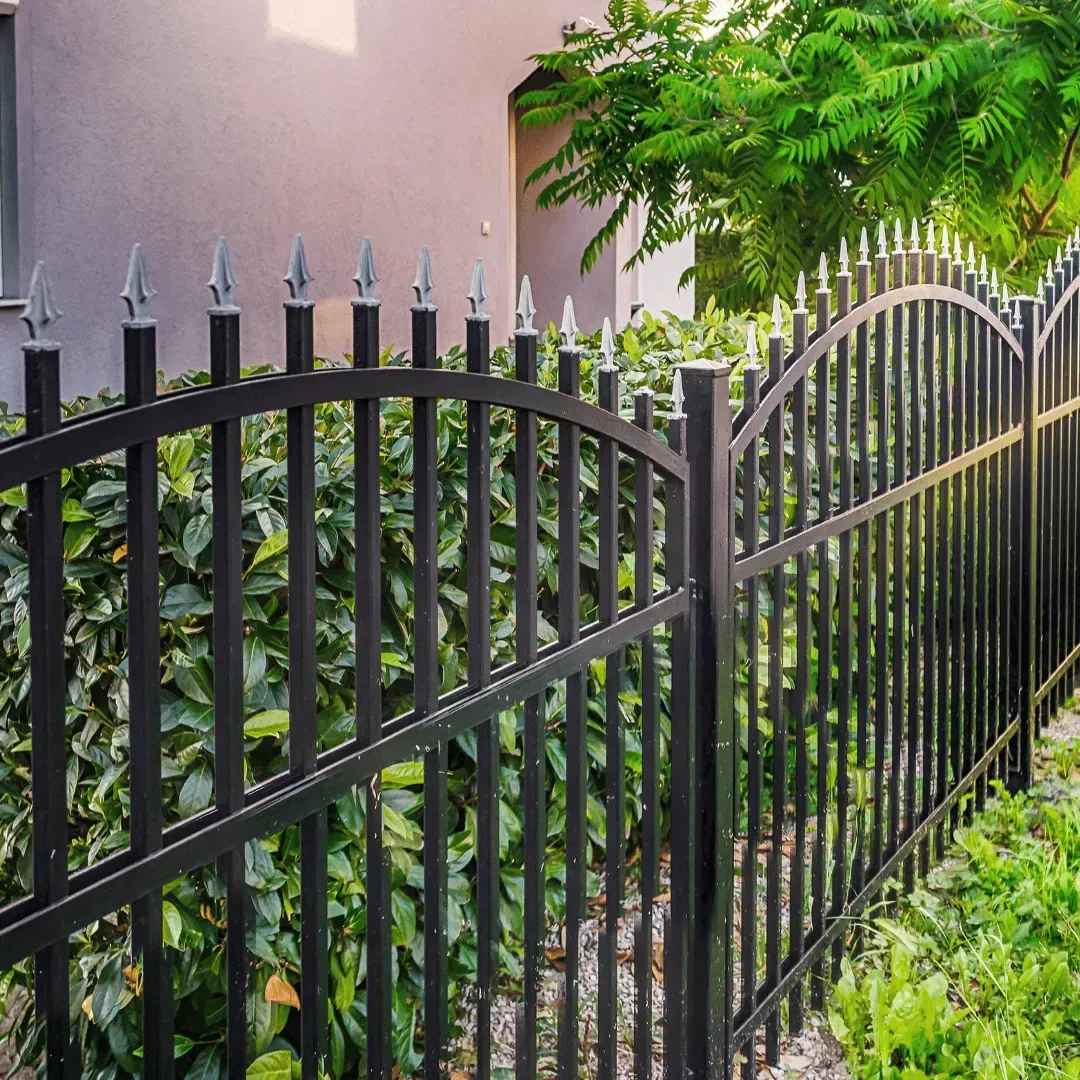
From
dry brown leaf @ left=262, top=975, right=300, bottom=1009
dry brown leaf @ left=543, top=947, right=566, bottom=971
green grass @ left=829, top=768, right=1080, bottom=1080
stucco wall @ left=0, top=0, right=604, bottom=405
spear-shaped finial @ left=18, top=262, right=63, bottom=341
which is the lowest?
dry brown leaf @ left=543, top=947, right=566, bottom=971

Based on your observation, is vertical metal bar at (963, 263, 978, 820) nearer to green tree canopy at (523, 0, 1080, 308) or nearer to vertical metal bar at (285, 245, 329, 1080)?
green tree canopy at (523, 0, 1080, 308)

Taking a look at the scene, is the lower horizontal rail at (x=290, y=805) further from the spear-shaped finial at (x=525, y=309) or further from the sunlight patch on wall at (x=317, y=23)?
the sunlight patch on wall at (x=317, y=23)

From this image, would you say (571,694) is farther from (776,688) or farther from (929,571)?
(929,571)

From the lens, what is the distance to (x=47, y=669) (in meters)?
1.33

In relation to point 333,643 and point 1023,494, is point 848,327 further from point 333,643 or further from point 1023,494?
point 1023,494

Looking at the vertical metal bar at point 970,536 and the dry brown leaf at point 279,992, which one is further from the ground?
the vertical metal bar at point 970,536

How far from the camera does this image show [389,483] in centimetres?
271

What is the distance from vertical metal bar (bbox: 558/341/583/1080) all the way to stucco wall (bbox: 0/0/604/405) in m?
4.73

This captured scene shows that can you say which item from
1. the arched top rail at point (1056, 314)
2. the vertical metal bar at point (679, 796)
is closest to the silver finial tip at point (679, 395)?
the vertical metal bar at point (679, 796)

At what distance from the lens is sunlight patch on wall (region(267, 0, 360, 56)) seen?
764cm

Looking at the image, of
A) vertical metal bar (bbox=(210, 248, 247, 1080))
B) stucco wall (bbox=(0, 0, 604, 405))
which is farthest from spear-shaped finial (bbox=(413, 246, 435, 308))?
stucco wall (bbox=(0, 0, 604, 405))

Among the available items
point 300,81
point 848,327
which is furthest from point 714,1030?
point 300,81

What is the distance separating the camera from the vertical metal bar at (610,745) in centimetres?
226

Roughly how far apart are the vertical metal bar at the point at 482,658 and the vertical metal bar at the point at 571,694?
0.61 feet
